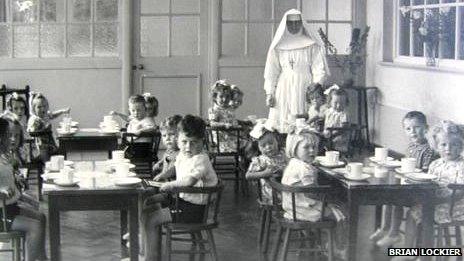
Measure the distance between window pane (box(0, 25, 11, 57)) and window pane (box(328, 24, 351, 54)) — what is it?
13.0 ft

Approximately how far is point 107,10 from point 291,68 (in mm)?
2969

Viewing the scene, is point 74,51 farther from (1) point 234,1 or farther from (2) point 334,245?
(2) point 334,245

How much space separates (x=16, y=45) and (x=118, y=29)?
A: 124 cm

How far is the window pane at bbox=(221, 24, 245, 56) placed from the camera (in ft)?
33.2

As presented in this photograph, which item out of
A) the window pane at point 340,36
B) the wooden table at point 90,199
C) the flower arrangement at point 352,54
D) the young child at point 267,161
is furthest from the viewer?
the window pane at point 340,36

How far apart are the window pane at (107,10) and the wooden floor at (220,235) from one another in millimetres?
3543

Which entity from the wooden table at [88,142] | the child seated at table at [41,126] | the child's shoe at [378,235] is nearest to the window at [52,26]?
the child seated at table at [41,126]

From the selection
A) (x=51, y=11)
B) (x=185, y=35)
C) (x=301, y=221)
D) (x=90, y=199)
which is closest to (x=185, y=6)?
(x=185, y=35)

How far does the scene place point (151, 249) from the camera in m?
4.86

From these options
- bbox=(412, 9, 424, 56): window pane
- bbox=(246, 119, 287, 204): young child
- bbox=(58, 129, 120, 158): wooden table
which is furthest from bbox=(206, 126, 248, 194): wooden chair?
bbox=(412, 9, 424, 56): window pane

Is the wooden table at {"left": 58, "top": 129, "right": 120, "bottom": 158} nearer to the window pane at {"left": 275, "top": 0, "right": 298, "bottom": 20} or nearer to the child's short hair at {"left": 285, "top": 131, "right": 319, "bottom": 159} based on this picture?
the child's short hair at {"left": 285, "top": 131, "right": 319, "bottom": 159}

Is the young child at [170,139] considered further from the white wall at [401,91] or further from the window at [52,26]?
the window at [52,26]

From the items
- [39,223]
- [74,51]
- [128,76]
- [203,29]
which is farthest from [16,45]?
[39,223]

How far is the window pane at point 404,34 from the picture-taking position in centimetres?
964
